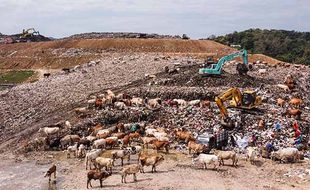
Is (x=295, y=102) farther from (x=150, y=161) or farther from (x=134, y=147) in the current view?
(x=150, y=161)

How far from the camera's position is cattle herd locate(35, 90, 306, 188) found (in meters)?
22.8

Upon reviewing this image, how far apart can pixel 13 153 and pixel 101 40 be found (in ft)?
193

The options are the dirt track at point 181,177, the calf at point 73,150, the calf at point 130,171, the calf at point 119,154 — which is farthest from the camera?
the calf at point 73,150

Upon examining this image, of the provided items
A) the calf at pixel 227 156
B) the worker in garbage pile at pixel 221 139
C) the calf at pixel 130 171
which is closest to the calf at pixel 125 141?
the worker in garbage pile at pixel 221 139

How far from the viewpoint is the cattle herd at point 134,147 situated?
74.7ft

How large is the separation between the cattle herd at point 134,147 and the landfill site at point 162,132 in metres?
0.06

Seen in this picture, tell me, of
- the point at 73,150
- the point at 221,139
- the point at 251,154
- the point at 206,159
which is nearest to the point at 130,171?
the point at 206,159

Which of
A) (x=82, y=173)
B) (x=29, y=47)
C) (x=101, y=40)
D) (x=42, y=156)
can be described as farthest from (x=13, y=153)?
(x=29, y=47)

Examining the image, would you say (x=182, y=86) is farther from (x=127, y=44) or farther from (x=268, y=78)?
(x=127, y=44)

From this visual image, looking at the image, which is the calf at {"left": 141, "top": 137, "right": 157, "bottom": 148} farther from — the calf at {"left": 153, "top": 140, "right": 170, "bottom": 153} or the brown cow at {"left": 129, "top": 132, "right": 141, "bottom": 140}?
the brown cow at {"left": 129, "top": 132, "right": 141, "bottom": 140}

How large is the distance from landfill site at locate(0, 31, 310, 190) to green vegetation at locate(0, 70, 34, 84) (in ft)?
63.2

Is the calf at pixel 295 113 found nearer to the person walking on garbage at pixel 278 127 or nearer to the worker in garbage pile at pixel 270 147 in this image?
the person walking on garbage at pixel 278 127

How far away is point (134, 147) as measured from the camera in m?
25.4

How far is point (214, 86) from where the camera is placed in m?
38.4
